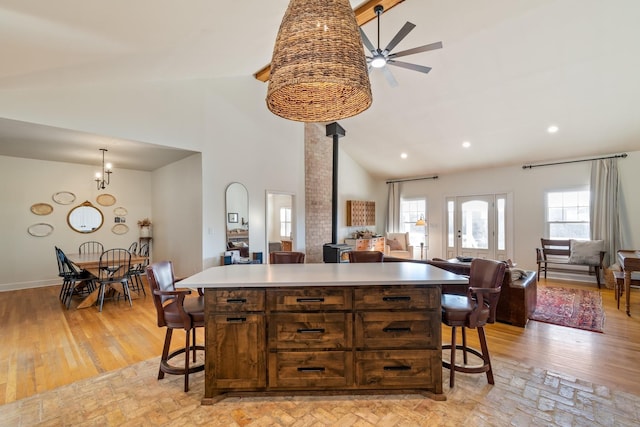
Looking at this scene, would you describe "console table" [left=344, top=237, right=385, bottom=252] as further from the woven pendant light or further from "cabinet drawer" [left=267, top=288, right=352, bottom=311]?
the woven pendant light

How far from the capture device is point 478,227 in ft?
25.0

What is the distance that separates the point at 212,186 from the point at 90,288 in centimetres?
296

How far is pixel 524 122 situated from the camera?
545cm

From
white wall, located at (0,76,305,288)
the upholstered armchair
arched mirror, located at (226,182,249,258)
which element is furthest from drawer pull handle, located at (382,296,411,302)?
the upholstered armchair

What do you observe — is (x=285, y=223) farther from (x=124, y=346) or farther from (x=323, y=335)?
(x=323, y=335)

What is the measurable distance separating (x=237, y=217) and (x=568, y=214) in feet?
22.6

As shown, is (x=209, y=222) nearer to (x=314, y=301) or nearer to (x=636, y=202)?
(x=314, y=301)

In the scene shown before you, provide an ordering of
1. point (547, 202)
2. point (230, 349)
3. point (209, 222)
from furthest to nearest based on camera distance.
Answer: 1. point (547, 202)
2. point (209, 222)
3. point (230, 349)

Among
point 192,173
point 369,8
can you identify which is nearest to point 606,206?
point 369,8

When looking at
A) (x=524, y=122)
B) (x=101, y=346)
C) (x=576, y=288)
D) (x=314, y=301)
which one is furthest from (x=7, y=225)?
(x=576, y=288)

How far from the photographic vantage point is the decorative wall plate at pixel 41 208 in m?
5.92

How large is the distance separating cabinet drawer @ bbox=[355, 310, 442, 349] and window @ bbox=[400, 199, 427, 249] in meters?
6.75

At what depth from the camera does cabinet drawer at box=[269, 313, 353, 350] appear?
81.3 inches

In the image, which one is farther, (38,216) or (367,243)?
(367,243)
